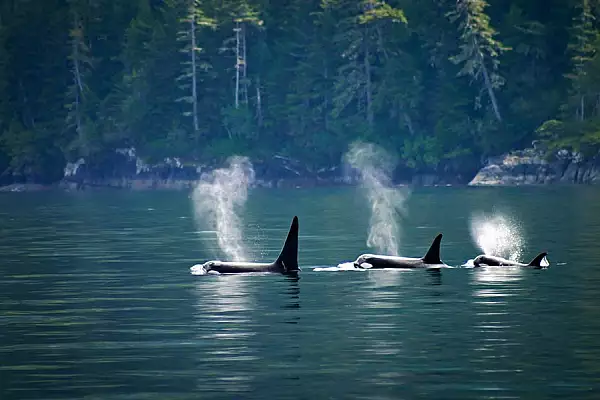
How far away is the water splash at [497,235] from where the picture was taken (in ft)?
180

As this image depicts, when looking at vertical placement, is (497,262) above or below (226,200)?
above

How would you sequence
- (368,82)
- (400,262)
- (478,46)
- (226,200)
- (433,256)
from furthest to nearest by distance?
1. (368,82)
2. (478,46)
3. (226,200)
4. (433,256)
5. (400,262)

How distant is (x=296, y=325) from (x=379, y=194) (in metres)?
92.6

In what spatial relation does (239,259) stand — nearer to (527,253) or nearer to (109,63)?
(527,253)

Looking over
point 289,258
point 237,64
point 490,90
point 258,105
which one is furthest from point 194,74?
point 289,258

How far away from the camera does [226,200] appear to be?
11806 cm

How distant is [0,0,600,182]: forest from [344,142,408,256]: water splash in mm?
1648

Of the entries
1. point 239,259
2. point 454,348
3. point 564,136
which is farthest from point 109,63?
point 454,348

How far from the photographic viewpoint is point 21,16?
16962cm

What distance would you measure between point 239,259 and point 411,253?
572 cm

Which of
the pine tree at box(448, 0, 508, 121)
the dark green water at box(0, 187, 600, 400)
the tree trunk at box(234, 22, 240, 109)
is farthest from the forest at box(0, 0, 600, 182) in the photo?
the dark green water at box(0, 187, 600, 400)

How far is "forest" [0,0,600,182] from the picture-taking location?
481 feet

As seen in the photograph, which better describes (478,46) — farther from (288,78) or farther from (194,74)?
(194,74)

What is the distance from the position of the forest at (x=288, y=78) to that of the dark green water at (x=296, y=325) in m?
85.6
